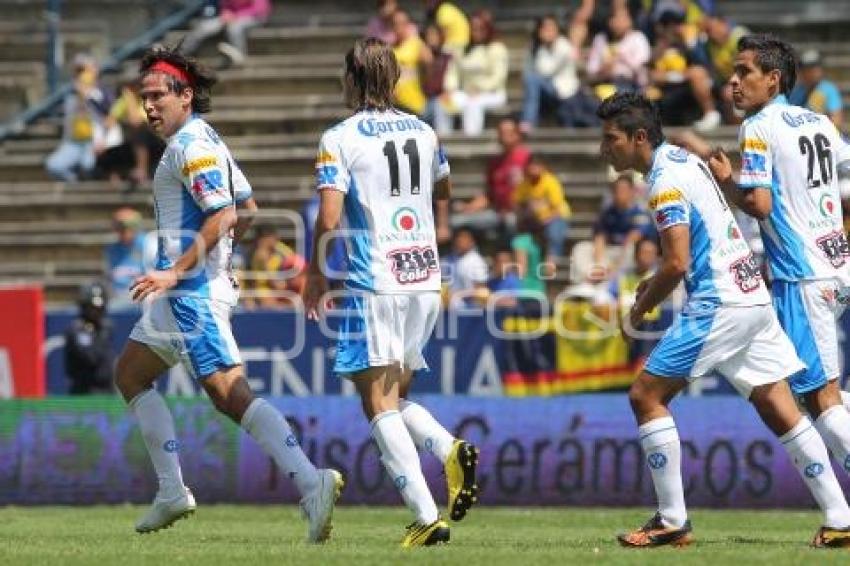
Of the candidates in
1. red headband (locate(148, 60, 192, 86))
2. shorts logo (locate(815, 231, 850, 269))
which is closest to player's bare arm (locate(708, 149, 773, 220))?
shorts logo (locate(815, 231, 850, 269))

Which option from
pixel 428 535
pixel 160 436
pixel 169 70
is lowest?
pixel 428 535

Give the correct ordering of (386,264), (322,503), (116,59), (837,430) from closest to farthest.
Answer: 1. (386,264)
2. (322,503)
3. (837,430)
4. (116,59)

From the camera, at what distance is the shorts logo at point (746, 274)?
11.8 metres

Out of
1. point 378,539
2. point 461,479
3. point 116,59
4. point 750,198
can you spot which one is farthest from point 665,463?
point 116,59

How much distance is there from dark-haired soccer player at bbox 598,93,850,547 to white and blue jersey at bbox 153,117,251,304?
2.06 meters

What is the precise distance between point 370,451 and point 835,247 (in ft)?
19.1

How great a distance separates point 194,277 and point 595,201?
40.1 feet

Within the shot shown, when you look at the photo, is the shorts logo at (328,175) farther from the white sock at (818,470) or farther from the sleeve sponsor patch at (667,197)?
the white sock at (818,470)

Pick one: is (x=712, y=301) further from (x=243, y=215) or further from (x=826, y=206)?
(x=243, y=215)

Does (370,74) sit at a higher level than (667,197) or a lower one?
higher

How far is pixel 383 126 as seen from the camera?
12.1m

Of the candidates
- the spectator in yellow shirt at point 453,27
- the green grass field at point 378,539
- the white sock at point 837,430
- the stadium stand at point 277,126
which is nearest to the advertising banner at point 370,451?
the green grass field at point 378,539

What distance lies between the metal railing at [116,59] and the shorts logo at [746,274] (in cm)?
1745

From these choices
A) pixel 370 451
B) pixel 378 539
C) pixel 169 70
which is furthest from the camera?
pixel 370 451
